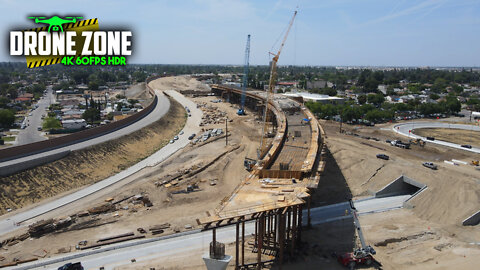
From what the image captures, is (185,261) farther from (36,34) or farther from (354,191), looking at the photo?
(36,34)

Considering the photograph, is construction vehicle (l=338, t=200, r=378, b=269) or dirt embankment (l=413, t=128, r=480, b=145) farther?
dirt embankment (l=413, t=128, r=480, b=145)

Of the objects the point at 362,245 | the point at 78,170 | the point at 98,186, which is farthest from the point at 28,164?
the point at 362,245

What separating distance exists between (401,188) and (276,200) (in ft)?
90.1

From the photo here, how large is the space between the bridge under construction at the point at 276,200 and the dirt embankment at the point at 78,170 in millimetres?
23557

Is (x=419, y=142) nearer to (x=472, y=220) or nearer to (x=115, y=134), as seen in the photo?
(x=472, y=220)

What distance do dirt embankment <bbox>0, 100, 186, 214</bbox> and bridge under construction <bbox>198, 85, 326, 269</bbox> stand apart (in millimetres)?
23557

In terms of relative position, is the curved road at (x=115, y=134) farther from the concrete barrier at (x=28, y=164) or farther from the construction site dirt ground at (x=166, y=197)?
the construction site dirt ground at (x=166, y=197)

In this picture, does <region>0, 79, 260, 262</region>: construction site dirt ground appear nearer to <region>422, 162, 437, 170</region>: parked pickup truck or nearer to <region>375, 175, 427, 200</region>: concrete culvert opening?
<region>375, 175, 427, 200</region>: concrete culvert opening

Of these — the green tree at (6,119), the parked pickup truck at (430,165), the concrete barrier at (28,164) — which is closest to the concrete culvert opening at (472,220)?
the parked pickup truck at (430,165)

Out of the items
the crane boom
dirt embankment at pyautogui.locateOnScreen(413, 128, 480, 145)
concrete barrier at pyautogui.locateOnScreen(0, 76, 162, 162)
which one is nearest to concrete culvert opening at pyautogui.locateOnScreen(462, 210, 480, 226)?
the crane boom

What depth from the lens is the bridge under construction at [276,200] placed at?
24344 mm

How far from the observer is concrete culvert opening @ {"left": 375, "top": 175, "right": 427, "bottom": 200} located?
144 ft

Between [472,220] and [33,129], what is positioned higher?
[33,129]

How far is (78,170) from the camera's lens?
154 feet
